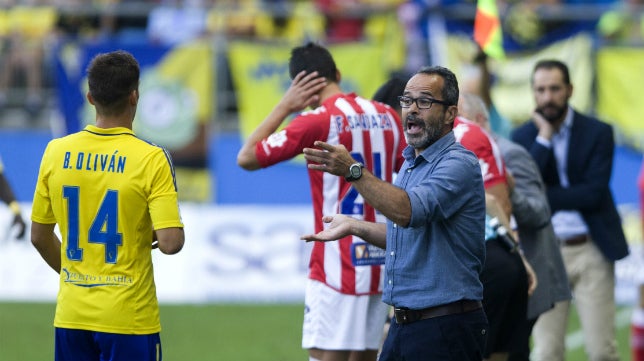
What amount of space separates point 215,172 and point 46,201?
1073 cm

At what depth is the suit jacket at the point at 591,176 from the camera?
29.0 feet

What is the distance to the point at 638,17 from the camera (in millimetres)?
16984

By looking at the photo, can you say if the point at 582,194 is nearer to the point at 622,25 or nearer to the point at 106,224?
the point at 106,224

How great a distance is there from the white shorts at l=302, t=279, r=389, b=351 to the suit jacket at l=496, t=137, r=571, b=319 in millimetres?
1006

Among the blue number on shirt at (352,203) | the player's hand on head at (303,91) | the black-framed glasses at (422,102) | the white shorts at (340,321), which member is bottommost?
the white shorts at (340,321)

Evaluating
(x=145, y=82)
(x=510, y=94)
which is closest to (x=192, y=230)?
(x=145, y=82)

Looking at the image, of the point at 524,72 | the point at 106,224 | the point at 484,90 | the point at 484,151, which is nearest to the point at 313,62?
the point at 484,151

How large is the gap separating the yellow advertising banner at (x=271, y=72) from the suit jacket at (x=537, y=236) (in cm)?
834

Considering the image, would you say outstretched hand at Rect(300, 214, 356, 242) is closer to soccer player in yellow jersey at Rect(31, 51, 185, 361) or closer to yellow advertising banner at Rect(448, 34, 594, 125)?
soccer player in yellow jersey at Rect(31, 51, 185, 361)

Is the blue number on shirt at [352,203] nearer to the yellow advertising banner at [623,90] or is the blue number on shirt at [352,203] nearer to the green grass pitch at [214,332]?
the green grass pitch at [214,332]

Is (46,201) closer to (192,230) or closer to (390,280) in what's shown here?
(390,280)

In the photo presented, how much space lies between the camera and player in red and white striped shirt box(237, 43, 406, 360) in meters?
7.00

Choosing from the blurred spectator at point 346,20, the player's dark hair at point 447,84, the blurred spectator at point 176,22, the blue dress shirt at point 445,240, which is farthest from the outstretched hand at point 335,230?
the blurred spectator at point 176,22

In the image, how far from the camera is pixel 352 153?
22.9ft
